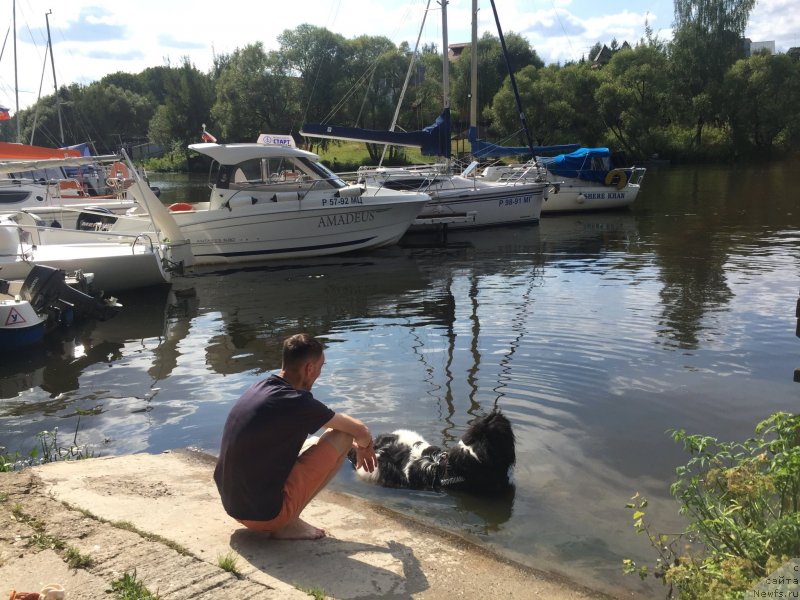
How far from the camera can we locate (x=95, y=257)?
15.2 meters

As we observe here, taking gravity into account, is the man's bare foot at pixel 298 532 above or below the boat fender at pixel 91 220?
below

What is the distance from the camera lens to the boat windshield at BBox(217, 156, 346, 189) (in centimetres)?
1952

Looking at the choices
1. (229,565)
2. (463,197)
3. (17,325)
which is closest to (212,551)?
(229,565)

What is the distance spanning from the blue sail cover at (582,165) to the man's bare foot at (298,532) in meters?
28.7

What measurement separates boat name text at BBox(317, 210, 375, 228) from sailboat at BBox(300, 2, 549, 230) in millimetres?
4070

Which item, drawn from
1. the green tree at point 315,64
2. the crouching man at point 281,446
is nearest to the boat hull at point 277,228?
the crouching man at point 281,446

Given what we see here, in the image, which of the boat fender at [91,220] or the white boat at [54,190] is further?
the boat fender at [91,220]

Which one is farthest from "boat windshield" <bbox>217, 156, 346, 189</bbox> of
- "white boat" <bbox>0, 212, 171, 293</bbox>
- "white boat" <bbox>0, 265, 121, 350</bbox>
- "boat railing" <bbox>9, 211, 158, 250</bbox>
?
"white boat" <bbox>0, 265, 121, 350</bbox>

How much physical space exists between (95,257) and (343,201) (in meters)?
7.17

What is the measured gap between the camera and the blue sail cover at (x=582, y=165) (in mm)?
31609

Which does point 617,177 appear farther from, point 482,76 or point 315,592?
point 482,76

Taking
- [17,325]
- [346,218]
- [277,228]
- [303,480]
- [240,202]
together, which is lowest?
[17,325]

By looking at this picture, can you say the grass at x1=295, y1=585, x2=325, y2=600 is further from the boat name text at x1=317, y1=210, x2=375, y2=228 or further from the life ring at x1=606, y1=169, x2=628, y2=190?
the life ring at x1=606, y1=169, x2=628, y2=190

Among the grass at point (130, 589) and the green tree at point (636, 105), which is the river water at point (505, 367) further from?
the green tree at point (636, 105)
